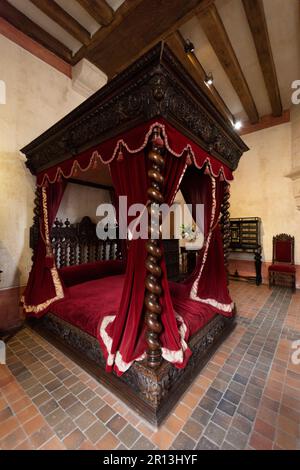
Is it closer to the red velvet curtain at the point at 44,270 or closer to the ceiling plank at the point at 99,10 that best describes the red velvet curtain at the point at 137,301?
the red velvet curtain at the point at 44,270

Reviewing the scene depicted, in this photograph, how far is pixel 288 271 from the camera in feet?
14.4

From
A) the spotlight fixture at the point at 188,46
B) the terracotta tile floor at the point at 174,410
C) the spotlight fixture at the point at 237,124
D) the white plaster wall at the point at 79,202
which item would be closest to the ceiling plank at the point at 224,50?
the spotlight fixture at the point at 188,46

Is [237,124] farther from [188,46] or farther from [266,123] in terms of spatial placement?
[188,46]

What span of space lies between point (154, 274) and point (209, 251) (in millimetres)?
1453

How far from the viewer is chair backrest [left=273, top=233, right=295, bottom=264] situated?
15.4 ft

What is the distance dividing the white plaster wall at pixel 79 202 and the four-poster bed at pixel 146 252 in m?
0.71

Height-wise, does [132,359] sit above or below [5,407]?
above

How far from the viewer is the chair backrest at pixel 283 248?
4707mm

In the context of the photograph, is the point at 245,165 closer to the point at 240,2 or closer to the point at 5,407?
the point at 240,2

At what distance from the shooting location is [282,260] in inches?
189

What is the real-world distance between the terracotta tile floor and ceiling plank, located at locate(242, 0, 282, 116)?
4.26 m

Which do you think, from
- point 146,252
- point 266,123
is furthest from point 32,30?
point 266,123
